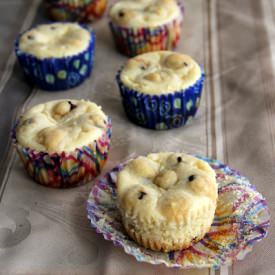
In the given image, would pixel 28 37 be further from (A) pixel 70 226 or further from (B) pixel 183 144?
(A) pixel 70 226

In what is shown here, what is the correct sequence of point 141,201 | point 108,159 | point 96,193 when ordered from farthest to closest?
1. point 108,159
2. point 96,193
3. point 141,201

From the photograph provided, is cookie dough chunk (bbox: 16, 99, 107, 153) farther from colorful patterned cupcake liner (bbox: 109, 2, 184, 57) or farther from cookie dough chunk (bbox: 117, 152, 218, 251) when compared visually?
colorful patterned cupcake liner (bbox: 109, 2, 184, 57)

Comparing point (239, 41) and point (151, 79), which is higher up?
point (151, 79)

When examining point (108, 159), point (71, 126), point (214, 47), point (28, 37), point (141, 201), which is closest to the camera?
point (141, 201)

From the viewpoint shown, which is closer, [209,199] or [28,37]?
[209,199]

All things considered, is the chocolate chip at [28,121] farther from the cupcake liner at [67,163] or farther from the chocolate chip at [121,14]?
the chocolate chip at [121,14]

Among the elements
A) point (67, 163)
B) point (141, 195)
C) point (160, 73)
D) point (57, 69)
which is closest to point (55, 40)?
point (57, 69)

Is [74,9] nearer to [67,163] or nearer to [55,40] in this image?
[55,40]

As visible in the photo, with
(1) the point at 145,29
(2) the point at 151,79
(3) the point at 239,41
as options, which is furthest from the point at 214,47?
(2) the point at 151,79
